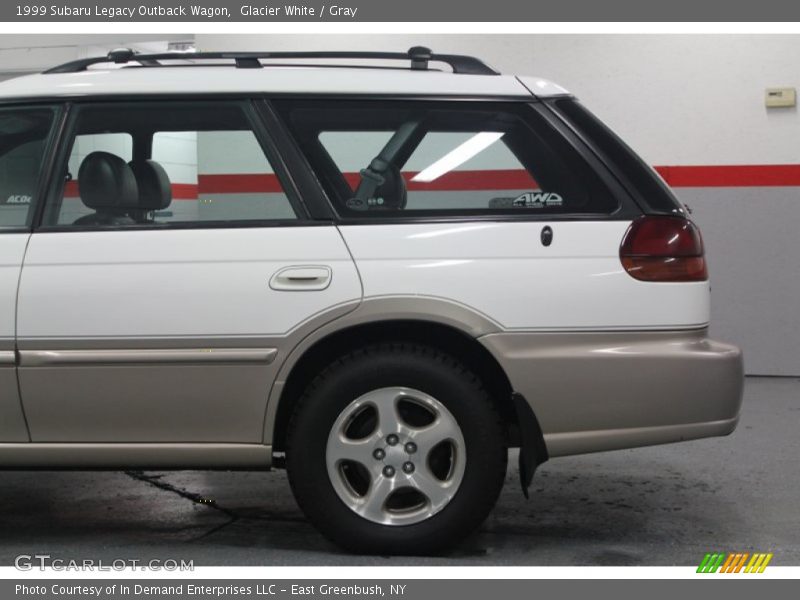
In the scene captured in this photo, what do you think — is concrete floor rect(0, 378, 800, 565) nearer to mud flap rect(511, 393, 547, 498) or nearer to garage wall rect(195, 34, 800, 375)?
mud flap rect(511, 393, 547, 498)

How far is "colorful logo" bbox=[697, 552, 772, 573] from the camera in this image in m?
4.20

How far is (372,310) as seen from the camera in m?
4.03

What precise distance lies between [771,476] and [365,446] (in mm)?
2633

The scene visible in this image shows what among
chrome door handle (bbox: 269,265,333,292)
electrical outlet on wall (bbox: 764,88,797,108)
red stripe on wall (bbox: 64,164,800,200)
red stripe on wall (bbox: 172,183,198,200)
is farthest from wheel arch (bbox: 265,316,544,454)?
electrical outlet on wall (bbox: 764,88,797,108)

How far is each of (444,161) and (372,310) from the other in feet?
2.03

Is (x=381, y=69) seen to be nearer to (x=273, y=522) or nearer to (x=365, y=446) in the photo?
(x=365, y=446)

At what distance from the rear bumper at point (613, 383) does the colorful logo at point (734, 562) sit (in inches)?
19.7

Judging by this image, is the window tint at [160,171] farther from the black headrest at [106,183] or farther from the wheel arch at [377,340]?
the wheel arch at [377,340]

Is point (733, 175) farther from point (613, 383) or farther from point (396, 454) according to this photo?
point (396, 454)

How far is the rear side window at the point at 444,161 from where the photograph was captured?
13.6ft

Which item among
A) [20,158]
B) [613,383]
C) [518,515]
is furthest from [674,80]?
[20,158]

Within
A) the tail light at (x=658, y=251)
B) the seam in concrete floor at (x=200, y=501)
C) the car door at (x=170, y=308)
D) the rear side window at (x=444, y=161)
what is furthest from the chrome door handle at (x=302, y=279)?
the seam in concrete floor at (x=200, y=501)

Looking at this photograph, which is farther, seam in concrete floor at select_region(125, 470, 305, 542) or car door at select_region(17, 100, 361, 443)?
seam in concrete floor at select_region(125, 470, 305, 542)

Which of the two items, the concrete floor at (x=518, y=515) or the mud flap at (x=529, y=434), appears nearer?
the mud flap at (x=529, y=434)
